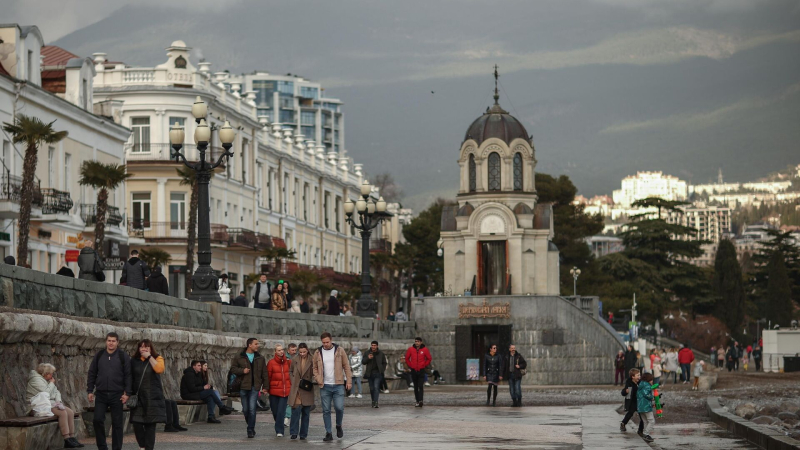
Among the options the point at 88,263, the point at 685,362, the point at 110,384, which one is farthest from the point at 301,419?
the point at 685,362

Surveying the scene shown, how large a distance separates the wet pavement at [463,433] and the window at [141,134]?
108 feet

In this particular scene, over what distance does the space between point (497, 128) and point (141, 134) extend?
15.7 metres

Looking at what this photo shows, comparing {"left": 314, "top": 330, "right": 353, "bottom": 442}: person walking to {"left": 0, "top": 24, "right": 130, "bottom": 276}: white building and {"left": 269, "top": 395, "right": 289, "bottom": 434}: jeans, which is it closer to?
{"left": 269, "top": 395, "right": 289, "bottom": 434}: jeans

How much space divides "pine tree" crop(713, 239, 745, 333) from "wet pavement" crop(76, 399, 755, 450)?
80083 millimetres

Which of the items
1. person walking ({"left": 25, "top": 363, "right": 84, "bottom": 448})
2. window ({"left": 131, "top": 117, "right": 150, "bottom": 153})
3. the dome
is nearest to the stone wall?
the dome

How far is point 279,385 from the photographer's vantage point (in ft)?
66.4

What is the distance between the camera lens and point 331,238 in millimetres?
85562

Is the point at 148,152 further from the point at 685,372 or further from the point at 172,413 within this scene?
the point at 172,413

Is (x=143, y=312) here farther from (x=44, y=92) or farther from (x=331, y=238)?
(x=331, y=238)

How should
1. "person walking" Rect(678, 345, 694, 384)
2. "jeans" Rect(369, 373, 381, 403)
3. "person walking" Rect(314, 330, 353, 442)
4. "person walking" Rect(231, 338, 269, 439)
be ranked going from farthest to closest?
"person walking" Rect(678, 345, 694, 384)
"jeans" Rect(369, 373, 381, 403)
"person walking" Rect(231, 338, 269, 439)
"person walking" Rect(314, 330, 353, 442)

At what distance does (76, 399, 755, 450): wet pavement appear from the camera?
19.0 meters

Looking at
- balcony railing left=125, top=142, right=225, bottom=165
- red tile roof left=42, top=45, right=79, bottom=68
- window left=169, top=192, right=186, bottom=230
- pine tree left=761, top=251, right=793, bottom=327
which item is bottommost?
pine tree left=761, top=251, right=793, bottom=327

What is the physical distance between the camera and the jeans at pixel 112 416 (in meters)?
Result: 15.8

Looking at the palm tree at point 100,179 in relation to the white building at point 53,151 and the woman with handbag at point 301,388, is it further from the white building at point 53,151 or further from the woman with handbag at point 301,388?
the woman with handbag at point 301,388
